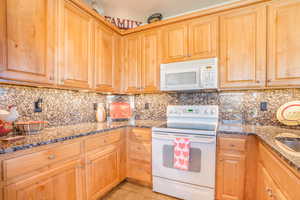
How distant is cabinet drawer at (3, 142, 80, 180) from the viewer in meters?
0.91

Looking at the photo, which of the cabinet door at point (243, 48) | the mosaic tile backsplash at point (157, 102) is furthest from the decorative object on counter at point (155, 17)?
the mosaic tile backsplash at point (157, 102)

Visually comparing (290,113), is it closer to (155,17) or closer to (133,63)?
(133,63)

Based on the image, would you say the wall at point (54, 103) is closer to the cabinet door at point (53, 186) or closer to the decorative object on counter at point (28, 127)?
the decorative object on counter at point (28, 127)

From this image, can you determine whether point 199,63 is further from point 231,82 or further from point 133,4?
point 133,4

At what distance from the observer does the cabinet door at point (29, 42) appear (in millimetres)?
1126

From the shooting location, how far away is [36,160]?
103cm

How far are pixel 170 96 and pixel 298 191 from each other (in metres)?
1.75

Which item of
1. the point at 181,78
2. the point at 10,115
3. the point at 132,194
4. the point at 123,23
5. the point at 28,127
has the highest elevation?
Result: the point at 123,23

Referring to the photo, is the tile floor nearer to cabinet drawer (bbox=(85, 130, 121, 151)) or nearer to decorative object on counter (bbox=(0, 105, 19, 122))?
cabinet drawer (bbox=(85, 130, 121, 151))

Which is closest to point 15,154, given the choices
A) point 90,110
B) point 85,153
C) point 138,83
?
point 85,153

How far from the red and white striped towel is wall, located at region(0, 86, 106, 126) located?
137cm

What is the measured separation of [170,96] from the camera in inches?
91.1

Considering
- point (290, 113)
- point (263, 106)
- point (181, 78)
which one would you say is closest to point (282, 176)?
point (290, 113)

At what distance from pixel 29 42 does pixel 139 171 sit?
6.19 feet
